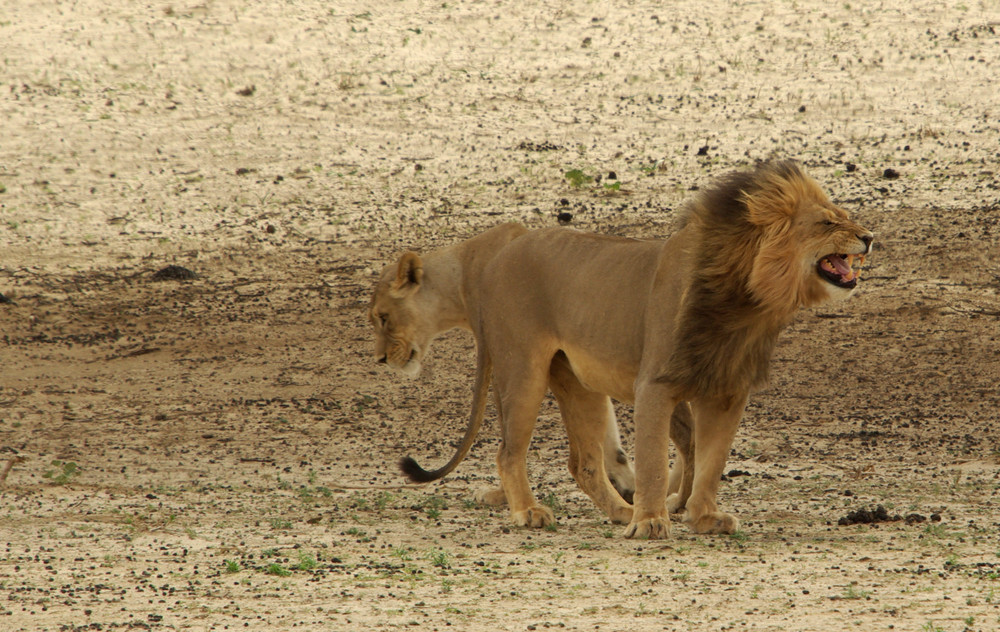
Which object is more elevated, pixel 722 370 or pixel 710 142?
pixel 710 142

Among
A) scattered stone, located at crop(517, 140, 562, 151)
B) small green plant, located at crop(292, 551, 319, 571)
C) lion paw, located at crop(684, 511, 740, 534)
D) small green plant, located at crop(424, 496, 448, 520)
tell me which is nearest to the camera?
small green plant, located at crop(292, 551, 319, 571)

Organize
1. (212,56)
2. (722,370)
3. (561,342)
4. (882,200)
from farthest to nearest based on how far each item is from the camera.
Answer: (212,56)
(882,200)
(561,342)
(722,370)

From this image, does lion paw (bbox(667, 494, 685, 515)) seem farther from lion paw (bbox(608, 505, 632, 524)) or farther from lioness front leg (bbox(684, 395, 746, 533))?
lioness front leg (bbox(684, 395, 746, 533))

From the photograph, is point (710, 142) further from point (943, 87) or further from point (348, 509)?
point (348, 509)

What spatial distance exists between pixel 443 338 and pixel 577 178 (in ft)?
8.61

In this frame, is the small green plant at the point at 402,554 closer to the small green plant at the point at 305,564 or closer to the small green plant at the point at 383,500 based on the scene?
the small green plant at the point at 305,564

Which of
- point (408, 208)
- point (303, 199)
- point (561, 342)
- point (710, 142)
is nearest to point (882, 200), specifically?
point (710, 142)

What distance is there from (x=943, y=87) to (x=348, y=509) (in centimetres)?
895

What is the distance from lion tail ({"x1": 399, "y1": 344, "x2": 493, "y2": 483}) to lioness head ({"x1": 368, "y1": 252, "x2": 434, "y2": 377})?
0.52m

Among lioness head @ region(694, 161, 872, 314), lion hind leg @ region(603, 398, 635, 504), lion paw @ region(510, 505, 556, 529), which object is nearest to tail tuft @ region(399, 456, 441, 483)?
lion paw @ region(510, 505, 556, 529)

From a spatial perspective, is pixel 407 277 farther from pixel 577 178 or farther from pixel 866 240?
pixel 577 178

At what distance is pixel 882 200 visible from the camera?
1139 cm

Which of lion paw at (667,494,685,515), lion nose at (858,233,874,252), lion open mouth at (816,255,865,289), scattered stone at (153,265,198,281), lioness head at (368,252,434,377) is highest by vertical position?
lion nose at (858,233,874,252)

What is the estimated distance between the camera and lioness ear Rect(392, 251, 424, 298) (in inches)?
279
